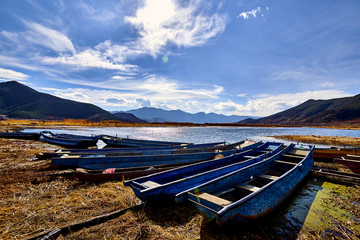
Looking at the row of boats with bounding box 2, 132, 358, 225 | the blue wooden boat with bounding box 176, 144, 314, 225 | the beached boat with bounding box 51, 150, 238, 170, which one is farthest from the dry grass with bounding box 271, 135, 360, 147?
the beached boat with bounding box 51, 150, 238, 170

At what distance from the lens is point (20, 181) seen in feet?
28.3

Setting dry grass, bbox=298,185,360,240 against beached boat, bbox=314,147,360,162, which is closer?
A: dry grass, bbox=298,185,360,240

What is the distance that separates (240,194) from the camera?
672cm

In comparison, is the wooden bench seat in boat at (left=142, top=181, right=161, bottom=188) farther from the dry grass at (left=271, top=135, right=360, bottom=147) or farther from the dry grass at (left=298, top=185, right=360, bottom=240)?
the dry grass at (left=271, top=135, right=360, bottom=147)

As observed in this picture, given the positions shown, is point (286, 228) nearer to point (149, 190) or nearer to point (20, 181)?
point (149, 190)

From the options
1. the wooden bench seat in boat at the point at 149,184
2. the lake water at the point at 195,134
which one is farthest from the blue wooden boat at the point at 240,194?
the lake water at the point at 195,134

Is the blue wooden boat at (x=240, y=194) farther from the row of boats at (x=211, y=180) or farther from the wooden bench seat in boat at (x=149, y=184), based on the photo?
the wooden bench seat in boat at (x=149, y=184)

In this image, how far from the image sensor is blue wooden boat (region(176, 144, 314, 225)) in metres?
4.37

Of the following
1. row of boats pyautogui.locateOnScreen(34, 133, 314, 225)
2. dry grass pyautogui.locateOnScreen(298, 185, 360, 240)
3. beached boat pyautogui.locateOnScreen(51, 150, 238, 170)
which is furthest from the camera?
beached boat pyautogui.locateOnScreen(51, 150, 238, 170)

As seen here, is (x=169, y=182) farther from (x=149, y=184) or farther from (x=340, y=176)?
(x=340, y=176)

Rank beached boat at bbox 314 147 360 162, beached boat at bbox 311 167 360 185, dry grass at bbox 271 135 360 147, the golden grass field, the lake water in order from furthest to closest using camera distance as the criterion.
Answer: the lake water
dry grass at bbox 271 135 360 147
beached boat at bbox 314 147 360 162
beached boat at bbox 311 167 360 185
the golden grass field

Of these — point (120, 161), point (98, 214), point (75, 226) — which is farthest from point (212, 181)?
point (120, 161)

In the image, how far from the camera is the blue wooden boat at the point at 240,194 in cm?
437

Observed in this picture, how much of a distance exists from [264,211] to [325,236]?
2.15 metres
